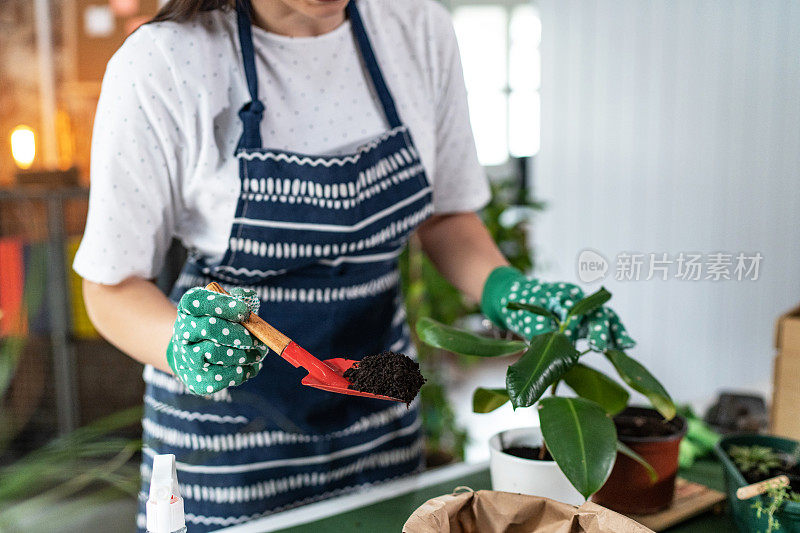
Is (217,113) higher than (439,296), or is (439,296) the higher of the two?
(217,113)

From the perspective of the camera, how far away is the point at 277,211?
1011 mm

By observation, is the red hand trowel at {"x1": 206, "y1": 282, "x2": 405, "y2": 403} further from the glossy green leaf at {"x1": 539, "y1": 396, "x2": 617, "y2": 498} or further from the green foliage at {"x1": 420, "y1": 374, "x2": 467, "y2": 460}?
the green foliage at {"x1": 420, "y1": 374, "x2": 467, "y2": 460}

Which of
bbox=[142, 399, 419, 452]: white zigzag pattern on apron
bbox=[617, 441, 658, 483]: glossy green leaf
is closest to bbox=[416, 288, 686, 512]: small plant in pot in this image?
bbox=[617, 441, 658, 483]: glossy green leaf

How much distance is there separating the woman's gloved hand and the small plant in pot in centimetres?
1

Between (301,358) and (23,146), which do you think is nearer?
(301,358)

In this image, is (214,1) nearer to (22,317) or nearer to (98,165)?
(98,165)

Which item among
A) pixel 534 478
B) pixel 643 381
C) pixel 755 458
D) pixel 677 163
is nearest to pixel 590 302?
pixel 643 381

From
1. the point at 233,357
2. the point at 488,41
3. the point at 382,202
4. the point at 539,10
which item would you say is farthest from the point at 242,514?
the point at 488,41

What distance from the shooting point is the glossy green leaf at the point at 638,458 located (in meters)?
0.84

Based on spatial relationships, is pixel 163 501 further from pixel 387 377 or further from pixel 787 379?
pixel 787 379

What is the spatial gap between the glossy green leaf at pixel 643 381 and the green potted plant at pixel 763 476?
135mm

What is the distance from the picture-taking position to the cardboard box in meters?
1.12

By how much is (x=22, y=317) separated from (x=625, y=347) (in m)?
0.72

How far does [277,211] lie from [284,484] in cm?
44
